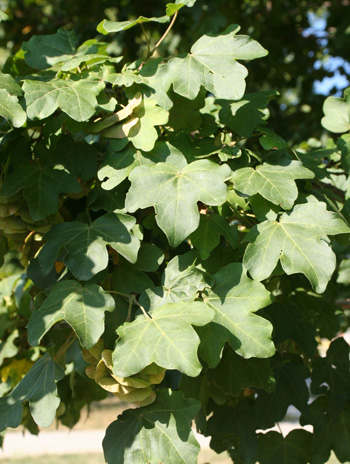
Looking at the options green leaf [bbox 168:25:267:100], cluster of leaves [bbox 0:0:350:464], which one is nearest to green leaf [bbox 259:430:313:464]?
cluster of leaves [bbox 0:0:350:464]

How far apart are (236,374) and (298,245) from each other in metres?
0.40

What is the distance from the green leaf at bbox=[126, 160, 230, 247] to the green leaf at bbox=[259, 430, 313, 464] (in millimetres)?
818

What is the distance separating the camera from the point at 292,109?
20.0 ft

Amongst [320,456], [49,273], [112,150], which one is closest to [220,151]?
[112,150]

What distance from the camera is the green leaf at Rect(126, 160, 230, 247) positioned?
131 centimetres

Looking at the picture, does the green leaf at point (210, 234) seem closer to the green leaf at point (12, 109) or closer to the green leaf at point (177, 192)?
the green leaf at point (177, 192)

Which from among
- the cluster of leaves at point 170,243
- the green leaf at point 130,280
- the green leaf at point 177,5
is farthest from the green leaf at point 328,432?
the green leaf at point 177,5

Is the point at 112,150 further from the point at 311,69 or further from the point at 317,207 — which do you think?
the point at 311,69

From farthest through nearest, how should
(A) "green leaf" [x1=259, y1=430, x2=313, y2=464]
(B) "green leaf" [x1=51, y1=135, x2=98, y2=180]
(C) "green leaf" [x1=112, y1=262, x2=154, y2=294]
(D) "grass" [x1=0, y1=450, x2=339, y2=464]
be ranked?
(D) "grass" [x1=0, y1=450, x2=339, y2=464]
(A) "green leaf" [x1=259, y1=430, x2=313, y2=464]
(B) "green leaf" [x1=51, y1=135, x2=98, y2=180]
(C) "green leaf" [x1=112, y1=262, x2=154, y2=294]

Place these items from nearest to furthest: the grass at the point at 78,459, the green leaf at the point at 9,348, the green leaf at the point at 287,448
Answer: the green leaf at the point at 287,448 → the green leaf at the point at 9,348 → the grass at the point at 78,459

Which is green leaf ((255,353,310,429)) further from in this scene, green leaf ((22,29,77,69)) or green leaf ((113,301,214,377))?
green leaf ((22,29,77,69))

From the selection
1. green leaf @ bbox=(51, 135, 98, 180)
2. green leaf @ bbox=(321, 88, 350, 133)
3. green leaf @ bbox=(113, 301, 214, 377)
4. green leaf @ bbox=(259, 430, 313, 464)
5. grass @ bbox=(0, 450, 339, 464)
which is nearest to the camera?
green leaf @ bbox=(113, 301, 214, 377)

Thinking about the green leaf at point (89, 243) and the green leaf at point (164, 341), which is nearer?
the green leaf at point (164, 341)

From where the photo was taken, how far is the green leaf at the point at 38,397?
1.28 m
